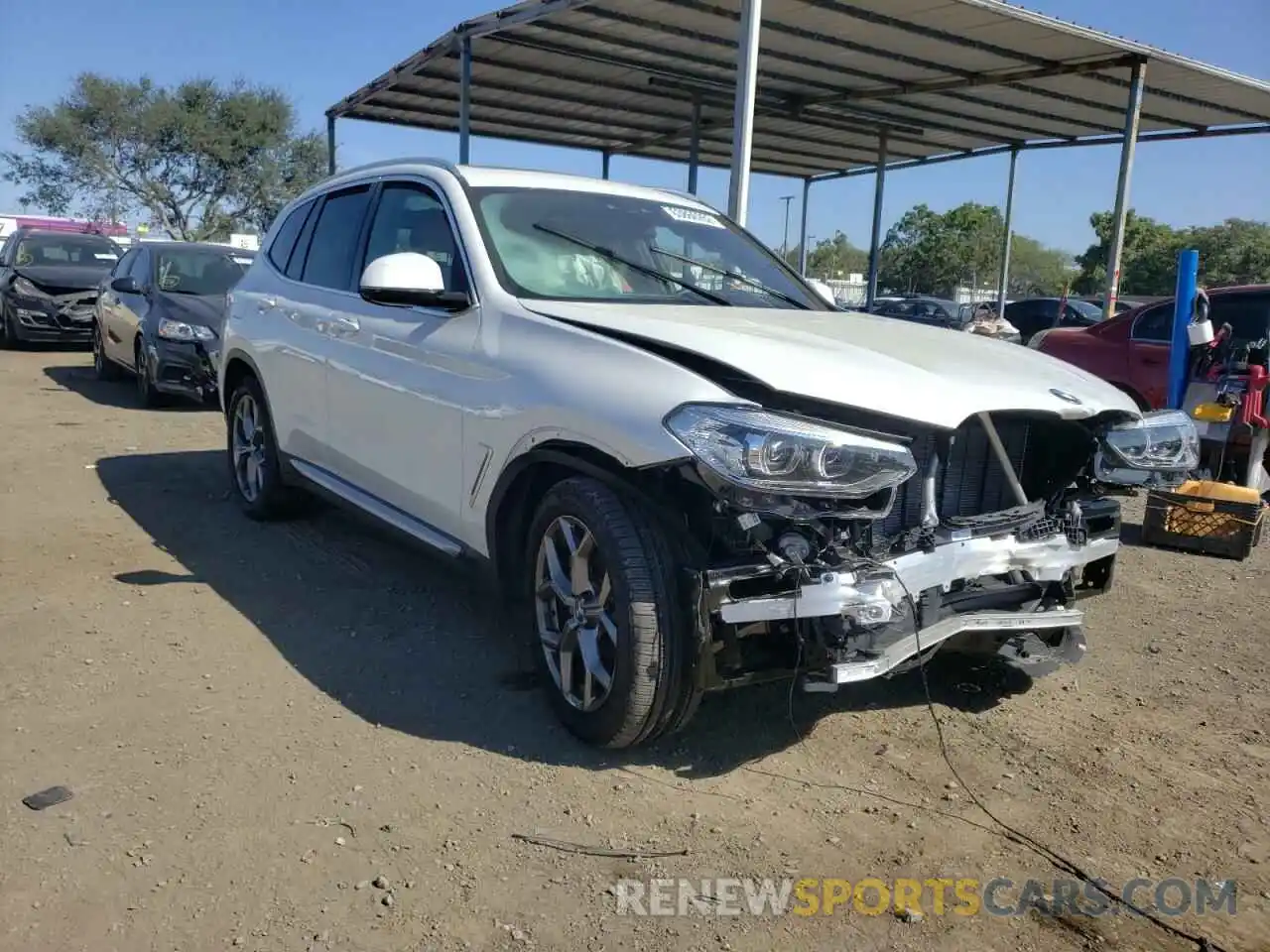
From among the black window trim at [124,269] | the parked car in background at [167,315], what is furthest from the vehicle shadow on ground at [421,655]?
the black window trim at [124,269]

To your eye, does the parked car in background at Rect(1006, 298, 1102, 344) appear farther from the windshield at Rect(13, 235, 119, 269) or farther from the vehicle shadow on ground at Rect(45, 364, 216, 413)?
the windshield at Rect(13, 235, 119, 269)

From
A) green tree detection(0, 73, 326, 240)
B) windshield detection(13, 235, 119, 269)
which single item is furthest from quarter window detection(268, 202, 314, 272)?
green tree detection(0, 73, 326, 240)

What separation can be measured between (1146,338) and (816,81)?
22.4 ft

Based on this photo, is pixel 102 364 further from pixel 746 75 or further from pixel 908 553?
pixel 908 553

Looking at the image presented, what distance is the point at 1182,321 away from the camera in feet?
25.3

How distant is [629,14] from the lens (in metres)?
11.1

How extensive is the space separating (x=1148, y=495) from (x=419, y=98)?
12.6 metres

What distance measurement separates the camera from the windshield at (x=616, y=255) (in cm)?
389

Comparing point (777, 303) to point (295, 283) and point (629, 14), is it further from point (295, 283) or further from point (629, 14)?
point (629, 14)

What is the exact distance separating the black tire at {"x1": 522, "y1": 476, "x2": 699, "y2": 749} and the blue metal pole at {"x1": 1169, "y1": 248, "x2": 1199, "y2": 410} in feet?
19.9

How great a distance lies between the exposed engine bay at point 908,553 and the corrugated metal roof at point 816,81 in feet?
26.7

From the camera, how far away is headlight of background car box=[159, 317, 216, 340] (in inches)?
392

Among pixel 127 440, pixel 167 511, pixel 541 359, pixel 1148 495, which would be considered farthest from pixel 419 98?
pixel 541 359

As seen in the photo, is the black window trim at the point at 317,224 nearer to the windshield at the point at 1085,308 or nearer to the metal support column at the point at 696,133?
the metal support column at the point at 696,133
